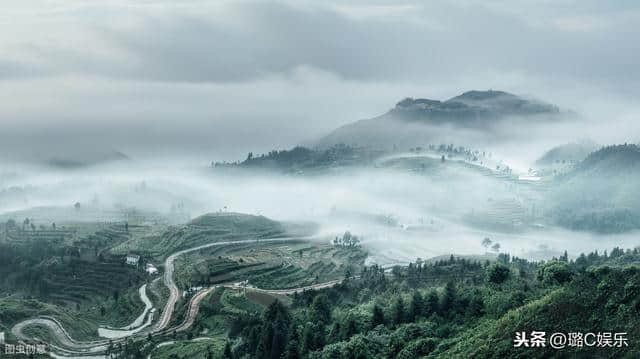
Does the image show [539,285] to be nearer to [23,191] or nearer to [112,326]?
[112,326]

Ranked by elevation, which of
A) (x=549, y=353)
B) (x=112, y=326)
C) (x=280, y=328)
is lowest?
(x=112, y=326)

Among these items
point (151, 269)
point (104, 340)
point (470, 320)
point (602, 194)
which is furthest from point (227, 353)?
point (602, 194)

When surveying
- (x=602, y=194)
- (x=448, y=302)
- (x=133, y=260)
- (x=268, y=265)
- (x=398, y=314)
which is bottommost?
(x=268, y=265)

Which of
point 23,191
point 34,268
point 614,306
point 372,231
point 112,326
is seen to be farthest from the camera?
point 23,191

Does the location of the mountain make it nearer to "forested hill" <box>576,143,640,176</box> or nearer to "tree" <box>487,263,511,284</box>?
"forested hill" <box>576,143,640,176</box>

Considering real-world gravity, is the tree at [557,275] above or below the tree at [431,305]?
above

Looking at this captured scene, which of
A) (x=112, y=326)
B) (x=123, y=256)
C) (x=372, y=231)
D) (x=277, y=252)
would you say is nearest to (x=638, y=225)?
(x=372, y=231)

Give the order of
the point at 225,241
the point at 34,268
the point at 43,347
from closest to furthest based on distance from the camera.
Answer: the point at 43,347 < the point at 34,268 < the point at 225,241

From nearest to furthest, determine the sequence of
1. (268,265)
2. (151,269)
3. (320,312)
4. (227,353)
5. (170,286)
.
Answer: (227,353) < (320,312) < (170,286) < (151,269) < (268,265)

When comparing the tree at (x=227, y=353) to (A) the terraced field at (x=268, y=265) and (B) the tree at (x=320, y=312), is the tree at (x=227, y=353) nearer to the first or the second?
(B) the tree at (x=320, y=312)

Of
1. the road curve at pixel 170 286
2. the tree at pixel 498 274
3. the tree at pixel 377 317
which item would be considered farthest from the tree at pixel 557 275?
the road curve at pixel 170 286

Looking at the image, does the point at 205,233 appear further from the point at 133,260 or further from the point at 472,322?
the point at 472,322
